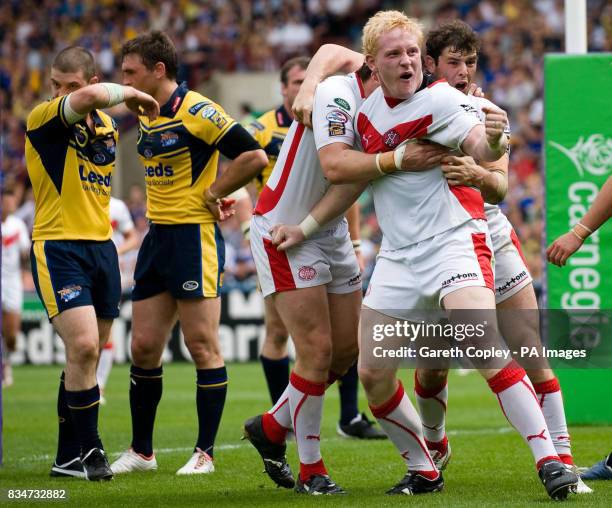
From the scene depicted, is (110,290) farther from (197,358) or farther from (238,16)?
(238,16)

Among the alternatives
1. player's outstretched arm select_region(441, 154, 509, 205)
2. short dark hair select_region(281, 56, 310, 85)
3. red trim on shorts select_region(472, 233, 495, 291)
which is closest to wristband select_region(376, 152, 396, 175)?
player's outstretched arm select_region(441, 154, 509, 205)

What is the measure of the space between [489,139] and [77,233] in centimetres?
278

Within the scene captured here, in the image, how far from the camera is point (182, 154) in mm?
7340

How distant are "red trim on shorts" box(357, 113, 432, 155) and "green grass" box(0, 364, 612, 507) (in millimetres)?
1752

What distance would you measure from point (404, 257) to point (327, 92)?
95cm

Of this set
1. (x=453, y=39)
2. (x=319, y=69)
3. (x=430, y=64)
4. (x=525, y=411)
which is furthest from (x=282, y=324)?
(x=525, y=411)

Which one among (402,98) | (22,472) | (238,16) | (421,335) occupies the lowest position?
(22,472)

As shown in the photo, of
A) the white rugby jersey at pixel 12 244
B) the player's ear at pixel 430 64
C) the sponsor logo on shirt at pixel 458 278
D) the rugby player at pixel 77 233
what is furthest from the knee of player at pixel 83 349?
the white rugby jersey at pixel 12 244

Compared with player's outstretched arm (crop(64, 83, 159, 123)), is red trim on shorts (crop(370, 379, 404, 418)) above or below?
below

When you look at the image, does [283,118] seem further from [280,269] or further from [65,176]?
[280,269]

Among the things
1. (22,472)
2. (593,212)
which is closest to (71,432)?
(22,472)

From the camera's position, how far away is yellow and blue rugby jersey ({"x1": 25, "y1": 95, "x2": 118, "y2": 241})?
6996mm

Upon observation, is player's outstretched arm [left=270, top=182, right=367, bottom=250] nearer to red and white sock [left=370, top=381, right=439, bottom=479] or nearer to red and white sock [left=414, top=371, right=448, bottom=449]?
red and white sock [left=370, top=381, right=439, bottom=479]

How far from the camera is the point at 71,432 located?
7320 mm
